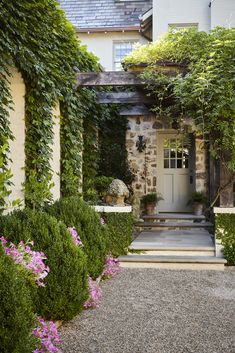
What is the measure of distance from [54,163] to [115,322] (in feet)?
11.1

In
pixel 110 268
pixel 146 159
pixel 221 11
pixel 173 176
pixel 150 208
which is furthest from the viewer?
pixel 221 11

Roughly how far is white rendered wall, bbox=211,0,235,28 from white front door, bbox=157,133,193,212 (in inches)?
122

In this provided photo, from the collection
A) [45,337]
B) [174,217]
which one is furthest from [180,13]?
[45,337]

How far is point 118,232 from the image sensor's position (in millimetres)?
7590

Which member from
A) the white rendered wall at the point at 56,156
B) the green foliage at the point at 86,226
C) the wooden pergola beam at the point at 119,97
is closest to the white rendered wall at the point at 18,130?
the green foliage at the point at 86,226

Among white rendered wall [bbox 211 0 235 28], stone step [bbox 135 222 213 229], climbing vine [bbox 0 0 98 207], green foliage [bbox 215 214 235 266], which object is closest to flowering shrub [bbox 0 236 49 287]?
climbing vine [bbox 0 0 98 207]

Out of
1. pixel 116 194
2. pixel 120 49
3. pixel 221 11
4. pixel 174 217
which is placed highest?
pixel 221 11

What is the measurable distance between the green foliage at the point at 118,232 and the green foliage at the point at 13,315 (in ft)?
14.8

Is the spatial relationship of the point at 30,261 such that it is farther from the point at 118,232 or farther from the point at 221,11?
the point at 221,11

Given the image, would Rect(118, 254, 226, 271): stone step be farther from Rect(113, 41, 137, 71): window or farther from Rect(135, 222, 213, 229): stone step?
Rect(113, 41, 137, 71): window

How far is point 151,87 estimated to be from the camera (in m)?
8.16

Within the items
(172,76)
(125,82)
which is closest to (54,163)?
(125,82)

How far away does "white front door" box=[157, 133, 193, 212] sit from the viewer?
39.3ft

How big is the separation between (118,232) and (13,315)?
4.78 meters
